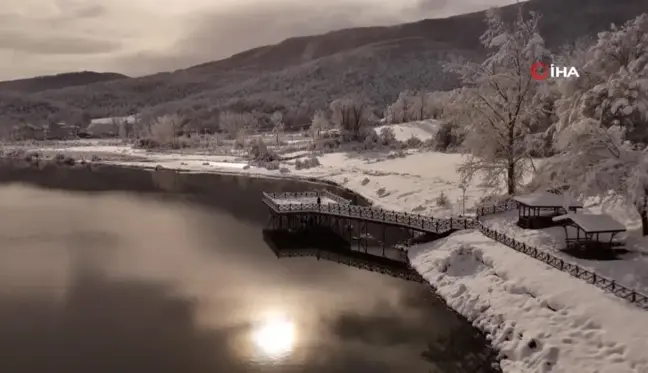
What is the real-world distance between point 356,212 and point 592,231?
69.0ft

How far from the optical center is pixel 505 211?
47188 millimetres

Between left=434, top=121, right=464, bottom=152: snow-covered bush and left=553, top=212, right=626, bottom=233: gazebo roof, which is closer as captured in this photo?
left=553, top=212, right=626, bottom=233: gazebo roof

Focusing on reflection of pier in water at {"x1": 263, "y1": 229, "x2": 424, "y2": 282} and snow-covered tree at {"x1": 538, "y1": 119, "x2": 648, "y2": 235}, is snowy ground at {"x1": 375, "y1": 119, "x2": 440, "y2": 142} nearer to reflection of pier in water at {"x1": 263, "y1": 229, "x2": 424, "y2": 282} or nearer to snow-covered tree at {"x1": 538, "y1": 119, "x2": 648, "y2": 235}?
reflection of pier in water at {"x1": 263, "y1": 229, "x2": 424, "y2": 282}

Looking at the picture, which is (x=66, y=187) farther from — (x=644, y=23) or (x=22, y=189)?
(x=644, y=23)

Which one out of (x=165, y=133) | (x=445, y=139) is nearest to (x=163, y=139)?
(x=165, y=133)

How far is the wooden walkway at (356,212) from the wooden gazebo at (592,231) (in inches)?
332

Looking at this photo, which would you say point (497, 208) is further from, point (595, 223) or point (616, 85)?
point (616, 85)

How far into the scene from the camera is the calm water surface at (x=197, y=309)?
2748 cm

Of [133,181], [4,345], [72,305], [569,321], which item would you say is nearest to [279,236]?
[72,305]

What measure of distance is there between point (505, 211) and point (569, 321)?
826 inches

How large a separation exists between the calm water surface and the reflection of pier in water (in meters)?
1.26

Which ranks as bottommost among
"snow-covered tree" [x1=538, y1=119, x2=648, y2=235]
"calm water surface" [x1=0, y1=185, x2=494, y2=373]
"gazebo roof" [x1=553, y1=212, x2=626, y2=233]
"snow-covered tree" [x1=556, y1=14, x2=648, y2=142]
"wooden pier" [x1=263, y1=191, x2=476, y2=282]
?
"calm water surface" [x1=0, y1=185, x2=494, y2=373]

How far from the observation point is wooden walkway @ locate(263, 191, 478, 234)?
147 feet

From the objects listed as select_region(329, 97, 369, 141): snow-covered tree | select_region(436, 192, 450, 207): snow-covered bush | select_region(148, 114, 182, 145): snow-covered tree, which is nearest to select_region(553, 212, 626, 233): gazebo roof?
select_region(436, 192, 450, 207): snow-covered bush
